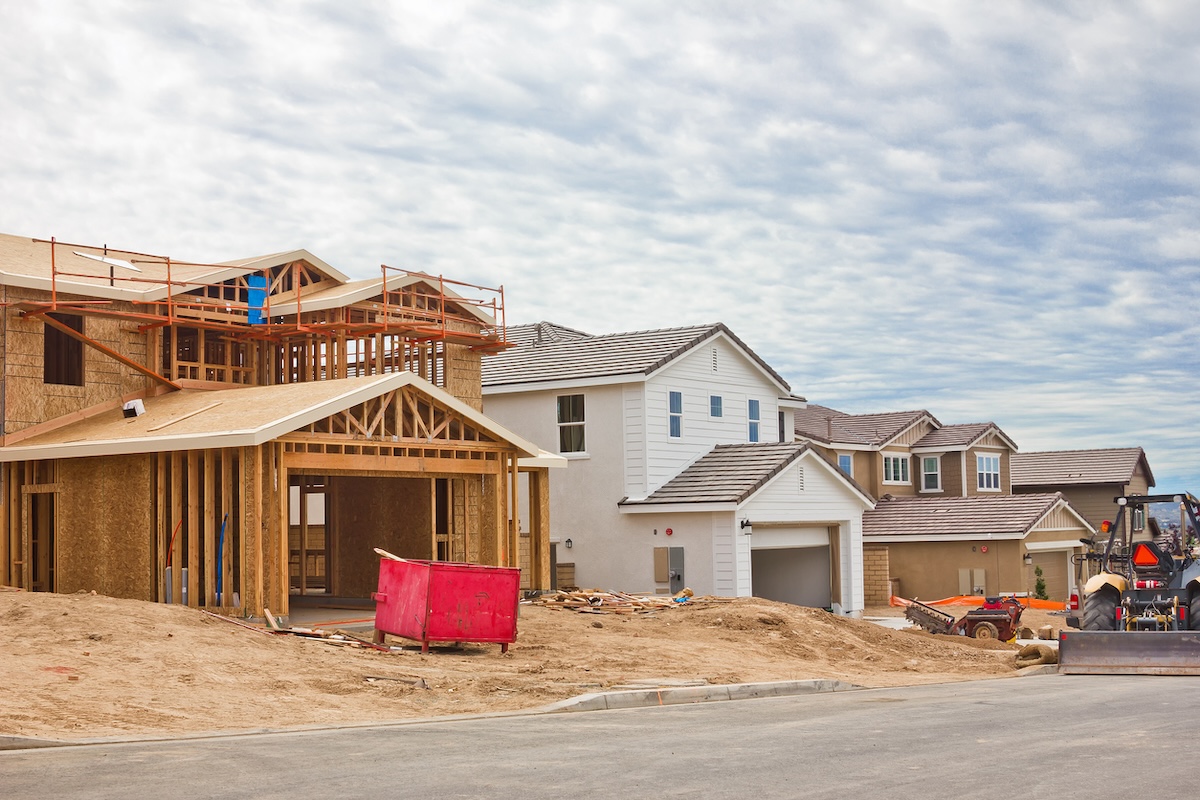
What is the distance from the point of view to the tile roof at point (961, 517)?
144 feet

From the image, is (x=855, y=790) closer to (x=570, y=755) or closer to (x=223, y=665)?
(x=570, y=755)

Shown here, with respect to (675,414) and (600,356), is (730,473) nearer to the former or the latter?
(675,414)

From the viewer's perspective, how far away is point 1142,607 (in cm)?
1956

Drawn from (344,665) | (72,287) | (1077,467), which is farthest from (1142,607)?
(1077,467)

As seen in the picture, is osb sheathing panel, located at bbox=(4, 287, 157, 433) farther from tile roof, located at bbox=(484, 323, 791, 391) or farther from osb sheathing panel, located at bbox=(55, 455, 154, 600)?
tile roof, located at bbox=(484, 323, 791, 391)

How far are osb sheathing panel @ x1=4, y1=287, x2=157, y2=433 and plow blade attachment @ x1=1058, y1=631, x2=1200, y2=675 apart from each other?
60.6 ft

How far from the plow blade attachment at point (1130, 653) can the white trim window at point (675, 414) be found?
16.5 metres

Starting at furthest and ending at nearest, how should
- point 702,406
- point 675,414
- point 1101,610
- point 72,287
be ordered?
1. point 702,406
2. point 675,414
3. point 72,287
4. point 1101,610

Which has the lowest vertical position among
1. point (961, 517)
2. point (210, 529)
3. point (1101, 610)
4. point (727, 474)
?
point (1101, 610)

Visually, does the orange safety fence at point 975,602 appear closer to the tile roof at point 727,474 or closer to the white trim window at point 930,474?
the tile roof at point 727,474

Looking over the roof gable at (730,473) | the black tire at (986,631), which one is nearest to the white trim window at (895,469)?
the roof gable at (730,473)

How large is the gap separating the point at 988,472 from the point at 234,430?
4152 centimetres

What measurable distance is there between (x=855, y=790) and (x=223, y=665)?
9.89 metres

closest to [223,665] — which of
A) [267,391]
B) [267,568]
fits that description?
[267,568]
